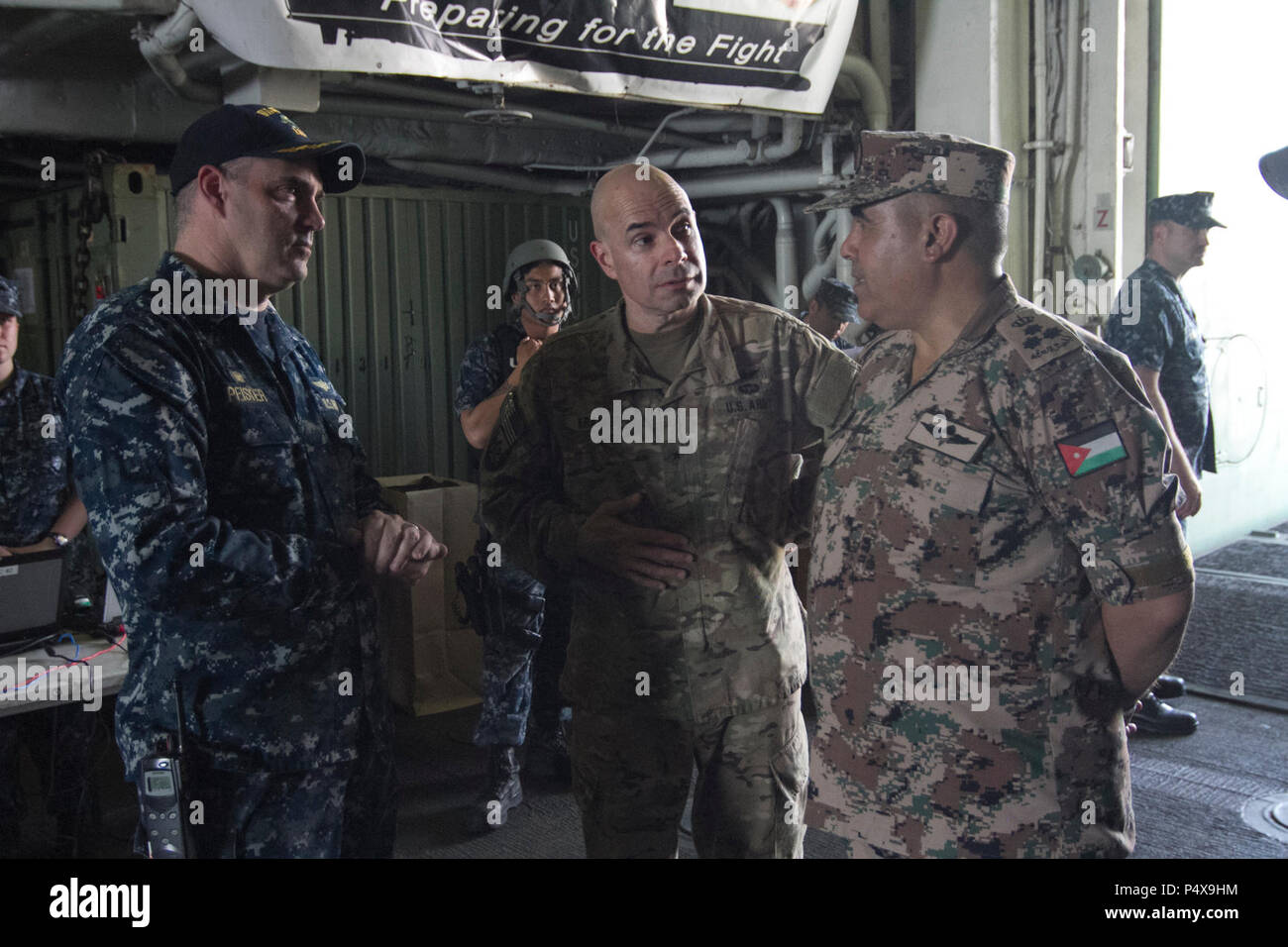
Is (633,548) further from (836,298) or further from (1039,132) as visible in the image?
(1039,132)

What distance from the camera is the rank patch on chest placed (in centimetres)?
157

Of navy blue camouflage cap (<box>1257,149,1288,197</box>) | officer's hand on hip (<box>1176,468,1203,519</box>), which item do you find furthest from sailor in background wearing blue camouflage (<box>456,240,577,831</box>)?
officer's hand on hip (<box>1176,468,1203,519</box>)

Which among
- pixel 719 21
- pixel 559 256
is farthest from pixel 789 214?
pixel 559 256

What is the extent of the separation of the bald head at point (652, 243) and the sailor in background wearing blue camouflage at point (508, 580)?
3.66ft

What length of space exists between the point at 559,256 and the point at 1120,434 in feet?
7.51

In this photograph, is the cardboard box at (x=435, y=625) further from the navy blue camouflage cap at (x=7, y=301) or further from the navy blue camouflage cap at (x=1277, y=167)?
the navy blue camouflage cap at (x=1277, y=167)

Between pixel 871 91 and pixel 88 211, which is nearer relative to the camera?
pixel 88 211

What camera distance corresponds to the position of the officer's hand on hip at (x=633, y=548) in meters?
1.85

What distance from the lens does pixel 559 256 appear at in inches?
136

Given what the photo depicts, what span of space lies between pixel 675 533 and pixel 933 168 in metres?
0.77

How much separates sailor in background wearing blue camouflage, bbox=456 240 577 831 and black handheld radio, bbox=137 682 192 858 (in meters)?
1.57

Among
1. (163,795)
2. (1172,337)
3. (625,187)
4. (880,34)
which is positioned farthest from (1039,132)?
(163,795)

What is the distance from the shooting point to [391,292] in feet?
16.5
